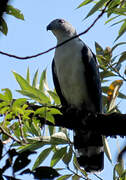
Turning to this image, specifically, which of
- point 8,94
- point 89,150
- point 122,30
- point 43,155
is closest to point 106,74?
point 122,30

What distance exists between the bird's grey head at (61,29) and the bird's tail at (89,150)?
169 centimetres

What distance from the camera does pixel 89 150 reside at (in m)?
4.17

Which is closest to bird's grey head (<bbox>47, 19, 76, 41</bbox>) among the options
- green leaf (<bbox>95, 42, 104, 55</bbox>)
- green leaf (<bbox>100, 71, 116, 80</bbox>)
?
green leaf (<bbox>95, 42, 104, 55</bbox>)

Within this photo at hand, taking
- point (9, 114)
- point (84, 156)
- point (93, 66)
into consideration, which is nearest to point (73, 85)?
point (93, 66)

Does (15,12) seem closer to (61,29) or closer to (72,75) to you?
(72,75)

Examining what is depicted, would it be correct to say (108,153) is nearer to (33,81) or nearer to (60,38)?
(33,81)

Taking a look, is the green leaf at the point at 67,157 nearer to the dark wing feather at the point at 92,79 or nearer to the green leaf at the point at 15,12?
the dark wing feather at the point at 92,79

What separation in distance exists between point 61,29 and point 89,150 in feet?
6.81

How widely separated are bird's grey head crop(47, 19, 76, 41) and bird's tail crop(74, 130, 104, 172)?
1685mm

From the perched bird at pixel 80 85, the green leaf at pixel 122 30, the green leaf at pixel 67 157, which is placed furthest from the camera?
the perched bird at pixel 80 85

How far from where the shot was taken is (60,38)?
4969 millimetres

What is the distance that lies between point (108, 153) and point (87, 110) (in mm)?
1091

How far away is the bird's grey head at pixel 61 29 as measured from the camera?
16.3 ft

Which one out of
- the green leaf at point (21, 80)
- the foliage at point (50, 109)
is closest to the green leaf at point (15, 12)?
the foliage at point (50, 109)
